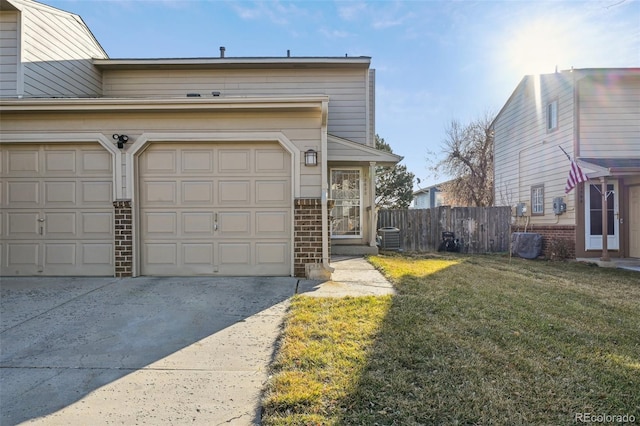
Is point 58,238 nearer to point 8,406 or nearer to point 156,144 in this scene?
point 156,144

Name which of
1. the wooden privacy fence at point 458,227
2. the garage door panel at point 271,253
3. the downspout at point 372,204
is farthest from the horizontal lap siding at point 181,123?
the wooden privacy fence at point 458,227

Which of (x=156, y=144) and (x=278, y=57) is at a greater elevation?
(x=278, y=57)

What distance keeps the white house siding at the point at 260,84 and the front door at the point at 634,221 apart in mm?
8060

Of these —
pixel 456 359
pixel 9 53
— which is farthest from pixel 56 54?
pixel 456 359

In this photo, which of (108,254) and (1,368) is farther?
(108,254)

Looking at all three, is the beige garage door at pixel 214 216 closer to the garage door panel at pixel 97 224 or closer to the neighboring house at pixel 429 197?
Answer: the garage door panel at pixel 97 224

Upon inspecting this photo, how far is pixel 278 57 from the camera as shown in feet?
31.2

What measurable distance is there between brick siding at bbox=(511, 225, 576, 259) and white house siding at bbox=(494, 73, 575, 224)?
0.72 feet

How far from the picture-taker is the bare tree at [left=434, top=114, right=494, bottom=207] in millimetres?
20000

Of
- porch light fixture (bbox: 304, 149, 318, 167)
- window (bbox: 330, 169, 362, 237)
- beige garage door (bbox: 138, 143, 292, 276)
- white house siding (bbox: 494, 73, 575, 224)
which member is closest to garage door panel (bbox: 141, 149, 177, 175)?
beige garage door (bbox: 138, 143, 292, 276)

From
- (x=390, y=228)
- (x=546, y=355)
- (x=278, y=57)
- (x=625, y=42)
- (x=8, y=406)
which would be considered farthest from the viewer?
(x=390, y=228)

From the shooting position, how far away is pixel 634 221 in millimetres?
9516

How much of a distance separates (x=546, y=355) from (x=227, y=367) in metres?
3.03

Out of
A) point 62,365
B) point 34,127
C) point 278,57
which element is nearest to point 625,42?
point 278,57
